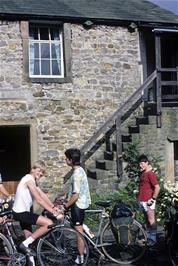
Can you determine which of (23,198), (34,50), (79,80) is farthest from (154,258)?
(34,50)

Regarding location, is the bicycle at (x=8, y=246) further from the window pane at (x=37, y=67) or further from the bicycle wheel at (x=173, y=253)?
the window pane at (x=37, y=67)

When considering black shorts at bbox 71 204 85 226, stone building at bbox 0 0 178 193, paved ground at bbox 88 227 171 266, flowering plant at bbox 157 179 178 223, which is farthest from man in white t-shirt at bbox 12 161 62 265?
stone building at bbox 0 0 178 193

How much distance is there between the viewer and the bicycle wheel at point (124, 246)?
841 cm

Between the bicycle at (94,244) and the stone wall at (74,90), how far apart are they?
594 cm

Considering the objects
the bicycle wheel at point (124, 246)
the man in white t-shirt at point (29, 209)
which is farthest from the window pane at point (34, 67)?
the bicycle wheel at point (124, 246)

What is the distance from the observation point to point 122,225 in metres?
8.23

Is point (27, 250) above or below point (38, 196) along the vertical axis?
below

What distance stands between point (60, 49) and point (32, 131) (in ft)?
8.46

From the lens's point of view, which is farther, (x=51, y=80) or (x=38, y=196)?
(x=51, y=80)

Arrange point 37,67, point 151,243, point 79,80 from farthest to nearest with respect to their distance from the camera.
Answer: point 79,80
point 37,67
point 151,243

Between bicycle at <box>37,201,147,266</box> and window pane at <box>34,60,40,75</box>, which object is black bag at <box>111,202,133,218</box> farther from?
window pane at <box>34,60,40,75</box>

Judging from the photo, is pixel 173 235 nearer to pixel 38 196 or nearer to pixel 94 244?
pixel 94 244

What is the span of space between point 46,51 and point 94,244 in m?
8.02

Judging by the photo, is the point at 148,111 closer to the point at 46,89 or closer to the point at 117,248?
the point at 46,89
